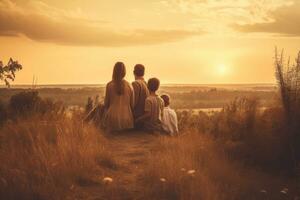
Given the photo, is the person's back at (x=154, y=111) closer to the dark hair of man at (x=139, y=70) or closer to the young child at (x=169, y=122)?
the young child at (x=169, y=122)

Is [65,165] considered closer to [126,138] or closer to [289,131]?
[126,138]

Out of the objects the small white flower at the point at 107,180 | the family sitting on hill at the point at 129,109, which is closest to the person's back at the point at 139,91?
the family sitting on hill at the point at 129,109

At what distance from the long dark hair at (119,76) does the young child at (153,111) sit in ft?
2.25

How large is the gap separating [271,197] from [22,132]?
484 centimetres

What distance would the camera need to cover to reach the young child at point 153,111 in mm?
11281

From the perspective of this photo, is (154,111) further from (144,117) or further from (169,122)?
(169,122)

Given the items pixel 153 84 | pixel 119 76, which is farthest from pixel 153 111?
pixel 119 76

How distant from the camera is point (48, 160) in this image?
7289 mm

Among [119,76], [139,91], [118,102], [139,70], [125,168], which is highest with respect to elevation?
[139,70]

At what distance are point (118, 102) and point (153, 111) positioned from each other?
849 millimetres

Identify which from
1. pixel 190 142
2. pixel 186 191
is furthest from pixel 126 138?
pixel 186 191

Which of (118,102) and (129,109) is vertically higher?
(118,102)

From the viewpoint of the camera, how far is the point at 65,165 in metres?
7.16

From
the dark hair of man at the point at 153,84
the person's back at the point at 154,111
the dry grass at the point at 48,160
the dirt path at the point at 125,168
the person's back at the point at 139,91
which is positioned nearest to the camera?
the dry grass at the point at 48,160
